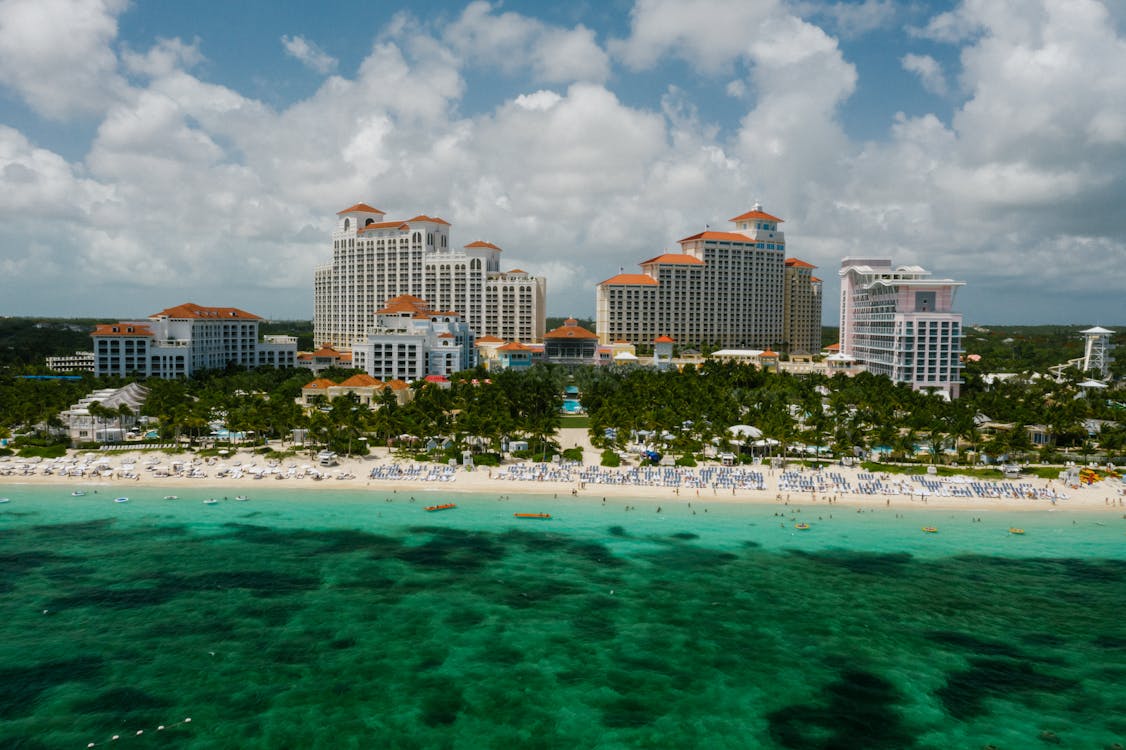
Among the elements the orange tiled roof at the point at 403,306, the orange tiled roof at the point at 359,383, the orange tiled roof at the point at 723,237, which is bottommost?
the orange tiled roof at the point at 359,383

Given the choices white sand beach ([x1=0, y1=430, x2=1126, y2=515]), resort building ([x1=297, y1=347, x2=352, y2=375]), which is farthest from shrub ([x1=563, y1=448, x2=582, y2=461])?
resort building ([x1=297, y1=347, x2=352, y2=375])

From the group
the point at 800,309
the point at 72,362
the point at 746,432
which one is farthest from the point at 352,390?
the point at 800,309

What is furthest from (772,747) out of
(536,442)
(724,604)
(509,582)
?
(536,442)

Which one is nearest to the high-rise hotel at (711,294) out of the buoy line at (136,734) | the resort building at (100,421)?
the resort building at (100,421)

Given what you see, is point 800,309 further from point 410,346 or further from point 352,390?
point 352,390

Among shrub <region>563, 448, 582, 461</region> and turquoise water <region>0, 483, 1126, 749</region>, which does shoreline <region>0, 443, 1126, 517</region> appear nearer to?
shrub <region>563, 448, 582, 461</region>

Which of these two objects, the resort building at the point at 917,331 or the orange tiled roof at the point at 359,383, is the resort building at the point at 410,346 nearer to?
the orange tiled roof at the point at 359,383

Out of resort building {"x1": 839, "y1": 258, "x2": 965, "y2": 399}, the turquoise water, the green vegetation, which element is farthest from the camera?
resort building {"x1": 839, "y1": 258, "x2": 965, "y2": 399}
